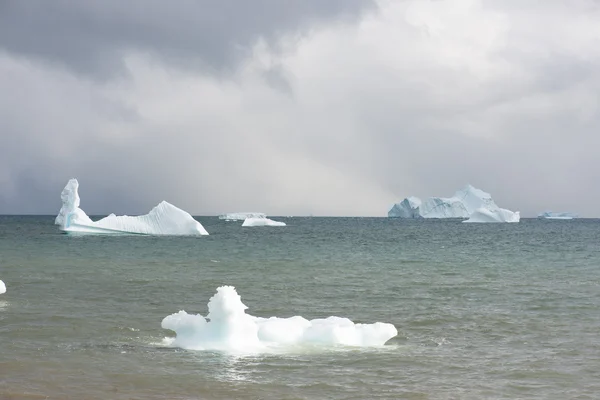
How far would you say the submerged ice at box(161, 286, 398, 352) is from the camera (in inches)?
450

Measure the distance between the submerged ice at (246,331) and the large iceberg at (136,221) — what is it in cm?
3999

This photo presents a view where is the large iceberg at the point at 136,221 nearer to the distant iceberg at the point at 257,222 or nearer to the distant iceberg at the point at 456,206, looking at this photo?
the distant iceberg at the point at 257,222

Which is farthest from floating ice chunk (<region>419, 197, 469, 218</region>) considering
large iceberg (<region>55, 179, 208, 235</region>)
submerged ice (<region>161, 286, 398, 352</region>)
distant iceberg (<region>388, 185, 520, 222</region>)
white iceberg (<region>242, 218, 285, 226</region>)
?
submerged ice (<region>161, 286, 398, 352</region>)

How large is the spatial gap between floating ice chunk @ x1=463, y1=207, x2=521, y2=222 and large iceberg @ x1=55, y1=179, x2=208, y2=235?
56762 millimetres

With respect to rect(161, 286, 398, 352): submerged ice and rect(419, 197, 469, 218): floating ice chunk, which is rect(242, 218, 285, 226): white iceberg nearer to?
rect(419, 197, 469, 218): floating ice chunk

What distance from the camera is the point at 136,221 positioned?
171 feet

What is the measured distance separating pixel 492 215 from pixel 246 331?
9411 centimetres

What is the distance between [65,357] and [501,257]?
29360 millimetres

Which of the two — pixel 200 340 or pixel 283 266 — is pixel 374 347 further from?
pixel 283 266

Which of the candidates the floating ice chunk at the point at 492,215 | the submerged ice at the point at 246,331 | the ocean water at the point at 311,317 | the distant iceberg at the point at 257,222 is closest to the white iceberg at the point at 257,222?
the distant iceberg at the point at 257,222

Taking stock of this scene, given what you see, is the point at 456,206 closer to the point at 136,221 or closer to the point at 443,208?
the point at 443,208

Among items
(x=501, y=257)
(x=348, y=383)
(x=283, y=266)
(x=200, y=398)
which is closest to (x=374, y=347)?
(x=348, y=383)

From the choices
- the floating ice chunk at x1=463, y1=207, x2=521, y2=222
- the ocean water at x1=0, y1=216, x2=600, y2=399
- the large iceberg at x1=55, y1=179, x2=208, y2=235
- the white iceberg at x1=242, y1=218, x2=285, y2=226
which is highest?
the floating ice chunk at x1=463, y1=207, x2=521, y2=222

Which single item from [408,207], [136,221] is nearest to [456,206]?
[408,207]
